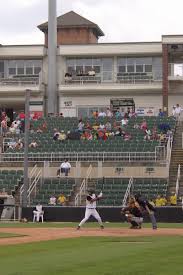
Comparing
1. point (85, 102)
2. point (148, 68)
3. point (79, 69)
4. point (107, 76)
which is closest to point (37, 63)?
point (79, 69)

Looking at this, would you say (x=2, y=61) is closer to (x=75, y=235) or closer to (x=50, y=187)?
(x=50, y=187)

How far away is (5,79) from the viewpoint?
6284 cm

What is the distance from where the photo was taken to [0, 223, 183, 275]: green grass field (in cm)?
1356

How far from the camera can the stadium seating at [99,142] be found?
45.7m

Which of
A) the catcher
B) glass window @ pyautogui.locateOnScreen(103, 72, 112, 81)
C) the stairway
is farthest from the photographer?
glass window @ pyautogui.locateOnScreen(103, 72, 112, 81)

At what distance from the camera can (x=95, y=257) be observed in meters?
16.2

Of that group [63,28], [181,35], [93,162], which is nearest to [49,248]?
[93,162]

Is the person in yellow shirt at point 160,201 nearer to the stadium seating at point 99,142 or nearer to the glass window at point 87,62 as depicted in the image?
the stadium seating at point 99,142

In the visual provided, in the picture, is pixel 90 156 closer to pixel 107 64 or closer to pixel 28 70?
pixel 107 64

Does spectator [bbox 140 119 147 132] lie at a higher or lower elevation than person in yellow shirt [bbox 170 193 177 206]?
higher

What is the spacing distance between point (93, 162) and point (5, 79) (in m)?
21.4

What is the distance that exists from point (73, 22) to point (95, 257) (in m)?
70.8

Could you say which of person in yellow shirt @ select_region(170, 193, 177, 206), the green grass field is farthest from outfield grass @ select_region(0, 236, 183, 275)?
person in yellow shirt @ select_region(170, 193, 177, 206)

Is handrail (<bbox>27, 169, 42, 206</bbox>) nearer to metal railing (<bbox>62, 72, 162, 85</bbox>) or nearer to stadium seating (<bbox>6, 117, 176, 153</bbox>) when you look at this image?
stadium seating (<bbox>6, 117, 176, 153</bbox>)
